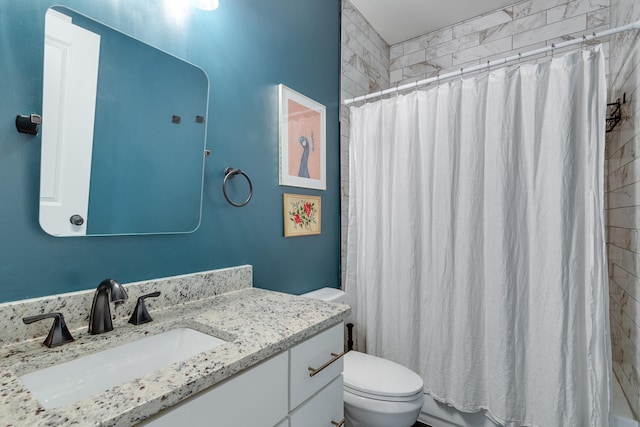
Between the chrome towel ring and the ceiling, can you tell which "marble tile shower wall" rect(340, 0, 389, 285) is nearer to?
the ceiling

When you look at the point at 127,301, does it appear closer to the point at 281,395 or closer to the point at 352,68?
the point at 281,395

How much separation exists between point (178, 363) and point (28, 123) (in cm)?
75

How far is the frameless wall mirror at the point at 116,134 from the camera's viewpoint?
2.93ft

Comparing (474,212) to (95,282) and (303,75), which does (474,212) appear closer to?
(303,75)

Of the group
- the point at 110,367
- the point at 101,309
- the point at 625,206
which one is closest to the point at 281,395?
the point at 110,367

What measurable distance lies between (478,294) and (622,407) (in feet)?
2.71

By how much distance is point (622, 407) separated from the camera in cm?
154

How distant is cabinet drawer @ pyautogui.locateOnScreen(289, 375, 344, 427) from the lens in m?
0.92

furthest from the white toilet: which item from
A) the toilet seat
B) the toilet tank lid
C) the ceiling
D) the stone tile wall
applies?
the ceiling

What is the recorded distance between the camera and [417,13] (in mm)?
2406

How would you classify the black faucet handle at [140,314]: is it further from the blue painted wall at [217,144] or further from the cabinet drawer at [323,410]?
the cabinet drawer at [323,410]

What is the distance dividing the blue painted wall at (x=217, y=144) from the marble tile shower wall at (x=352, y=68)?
2.6 inches

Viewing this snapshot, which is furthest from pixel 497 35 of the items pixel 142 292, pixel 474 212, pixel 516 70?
pixel 142 292

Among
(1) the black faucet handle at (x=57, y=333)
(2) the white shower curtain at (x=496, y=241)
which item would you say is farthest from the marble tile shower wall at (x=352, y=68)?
(1) the black faucet handle at (x=57, y=333)
